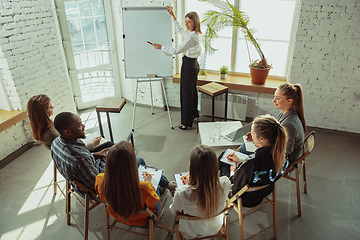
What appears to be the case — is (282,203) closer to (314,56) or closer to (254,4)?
(314,56)

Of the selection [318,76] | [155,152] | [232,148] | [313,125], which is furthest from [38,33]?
[313,125]

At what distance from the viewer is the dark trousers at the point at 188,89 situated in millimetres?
3957

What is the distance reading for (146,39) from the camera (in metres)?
4.00

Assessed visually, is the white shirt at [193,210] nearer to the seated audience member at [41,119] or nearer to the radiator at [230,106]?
the seated audience member at [41,119]

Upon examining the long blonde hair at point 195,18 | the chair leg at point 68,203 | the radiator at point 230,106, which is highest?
the long blonde hair at point 195,18

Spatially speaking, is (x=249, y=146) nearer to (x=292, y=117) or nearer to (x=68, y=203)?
(x=292, y=117)

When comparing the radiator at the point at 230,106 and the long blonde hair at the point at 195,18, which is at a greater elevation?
the long blonde hair at the point at 195,18

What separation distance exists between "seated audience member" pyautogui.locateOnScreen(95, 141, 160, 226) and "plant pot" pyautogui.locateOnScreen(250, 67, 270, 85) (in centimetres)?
281

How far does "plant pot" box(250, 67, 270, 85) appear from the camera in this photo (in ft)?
13.3

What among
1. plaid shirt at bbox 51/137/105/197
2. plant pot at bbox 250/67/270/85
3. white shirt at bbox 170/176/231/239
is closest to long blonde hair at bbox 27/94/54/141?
plaid shirt at bbox 51/137/105/197

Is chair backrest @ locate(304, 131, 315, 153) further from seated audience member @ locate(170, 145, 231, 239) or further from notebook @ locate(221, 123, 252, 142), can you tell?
seated audience member @ locate(170, 145, 231, 239)

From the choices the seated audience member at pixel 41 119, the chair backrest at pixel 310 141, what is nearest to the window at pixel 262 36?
the chair backrest at pixel 310 141

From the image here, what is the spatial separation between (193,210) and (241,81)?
114 inches

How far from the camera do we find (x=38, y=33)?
3650 mm
